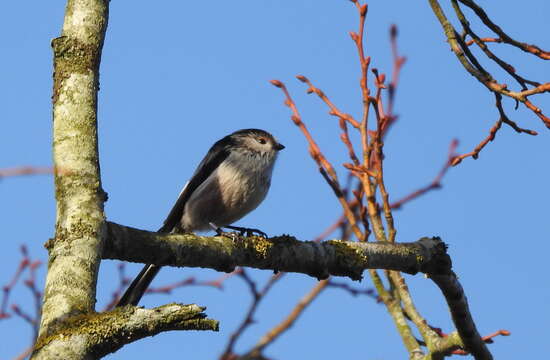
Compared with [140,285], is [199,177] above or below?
above

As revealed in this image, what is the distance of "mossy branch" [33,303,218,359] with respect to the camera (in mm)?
2199

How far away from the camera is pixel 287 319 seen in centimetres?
421

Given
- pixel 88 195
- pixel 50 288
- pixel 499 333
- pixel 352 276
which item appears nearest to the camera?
pixel 50 288

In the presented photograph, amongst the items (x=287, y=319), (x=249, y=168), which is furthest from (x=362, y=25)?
(x=287, y=319)

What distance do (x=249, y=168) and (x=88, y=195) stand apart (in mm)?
3233

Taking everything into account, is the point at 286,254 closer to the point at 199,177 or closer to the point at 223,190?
the point at 223,190

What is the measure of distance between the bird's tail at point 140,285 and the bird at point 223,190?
736 mm

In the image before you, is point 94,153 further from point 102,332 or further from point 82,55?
point 102,332

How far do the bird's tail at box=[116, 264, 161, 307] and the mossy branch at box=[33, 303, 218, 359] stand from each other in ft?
8.24

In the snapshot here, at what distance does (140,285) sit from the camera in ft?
16.6

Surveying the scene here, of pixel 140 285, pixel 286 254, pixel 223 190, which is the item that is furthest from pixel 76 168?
pixel 223 190

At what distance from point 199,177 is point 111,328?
3834 mm

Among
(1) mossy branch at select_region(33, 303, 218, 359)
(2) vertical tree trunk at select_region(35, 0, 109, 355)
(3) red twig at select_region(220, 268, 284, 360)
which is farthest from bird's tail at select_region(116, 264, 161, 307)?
(1) mossy branch at select_region(33, 303, 218, 359)

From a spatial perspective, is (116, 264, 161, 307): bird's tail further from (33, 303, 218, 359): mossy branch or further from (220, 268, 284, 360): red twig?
(33, 303, 218, 359): mossy branch
